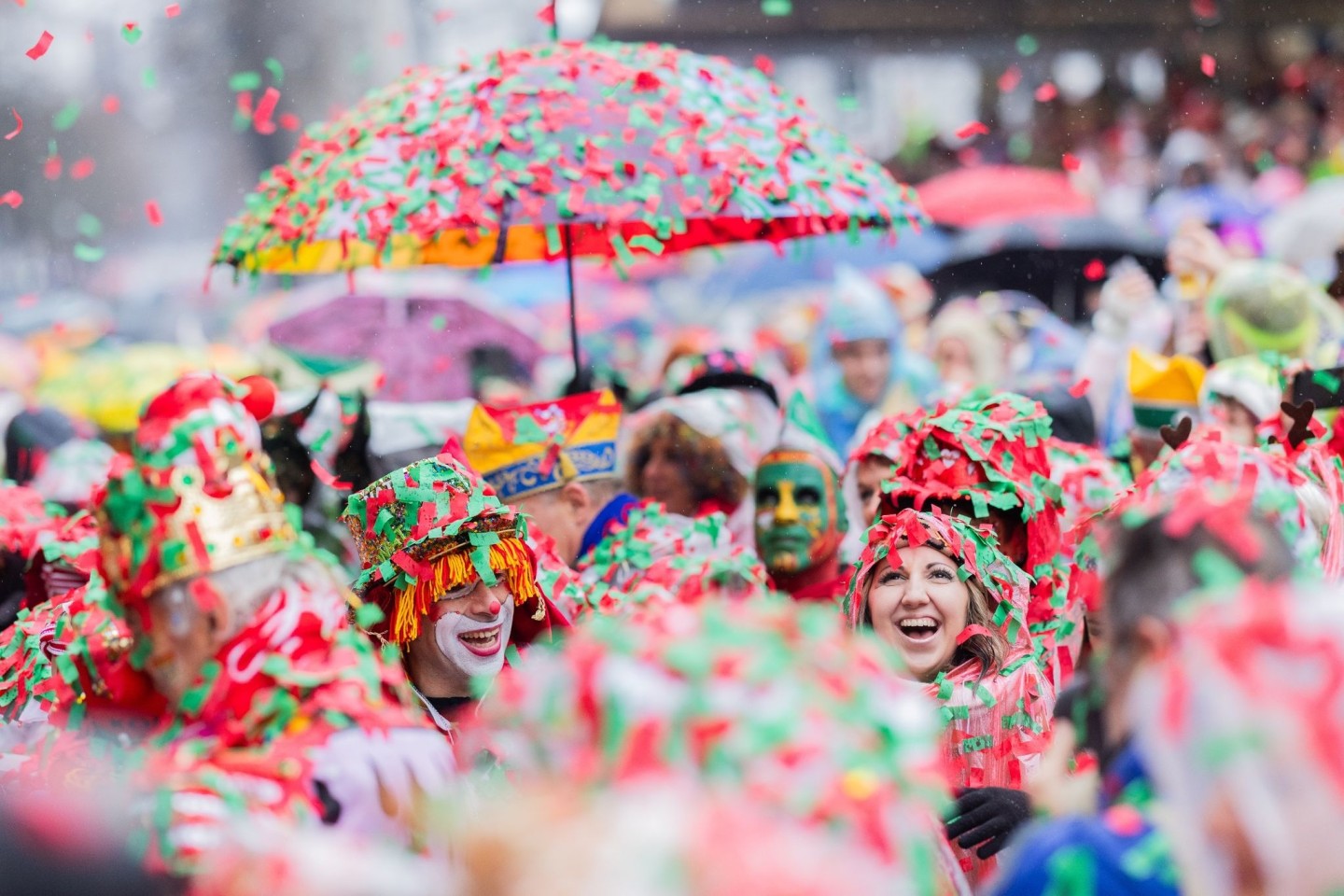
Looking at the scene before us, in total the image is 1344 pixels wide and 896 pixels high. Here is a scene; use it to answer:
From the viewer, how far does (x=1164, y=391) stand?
20.2 feet

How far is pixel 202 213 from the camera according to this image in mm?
29891

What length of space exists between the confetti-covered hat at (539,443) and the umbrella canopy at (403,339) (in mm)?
4619

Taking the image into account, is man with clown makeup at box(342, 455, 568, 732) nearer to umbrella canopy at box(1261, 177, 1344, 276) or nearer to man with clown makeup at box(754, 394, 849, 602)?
man with clown makeup at box(754, 394, 849, 602)

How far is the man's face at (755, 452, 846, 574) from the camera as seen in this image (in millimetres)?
5277

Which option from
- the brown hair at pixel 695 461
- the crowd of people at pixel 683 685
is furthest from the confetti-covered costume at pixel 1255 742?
the brown hair at pixel 695 461

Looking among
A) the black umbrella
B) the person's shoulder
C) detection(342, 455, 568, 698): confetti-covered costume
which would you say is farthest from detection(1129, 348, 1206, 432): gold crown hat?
the black umbrella

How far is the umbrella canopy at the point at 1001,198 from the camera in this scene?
1259 centimetres

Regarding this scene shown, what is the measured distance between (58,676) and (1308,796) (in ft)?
7.61

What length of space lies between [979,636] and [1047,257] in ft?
30.4

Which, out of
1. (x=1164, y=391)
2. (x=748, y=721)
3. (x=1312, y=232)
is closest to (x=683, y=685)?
(x=748, y=721)

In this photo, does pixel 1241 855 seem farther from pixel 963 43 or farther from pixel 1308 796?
pixel 963 43

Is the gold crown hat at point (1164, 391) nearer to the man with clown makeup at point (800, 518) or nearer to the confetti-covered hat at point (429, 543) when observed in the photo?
the man with clown makeup at point (800, 518)

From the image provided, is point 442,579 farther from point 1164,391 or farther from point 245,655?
point 1164,391

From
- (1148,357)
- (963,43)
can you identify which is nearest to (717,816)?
(1148,357)
